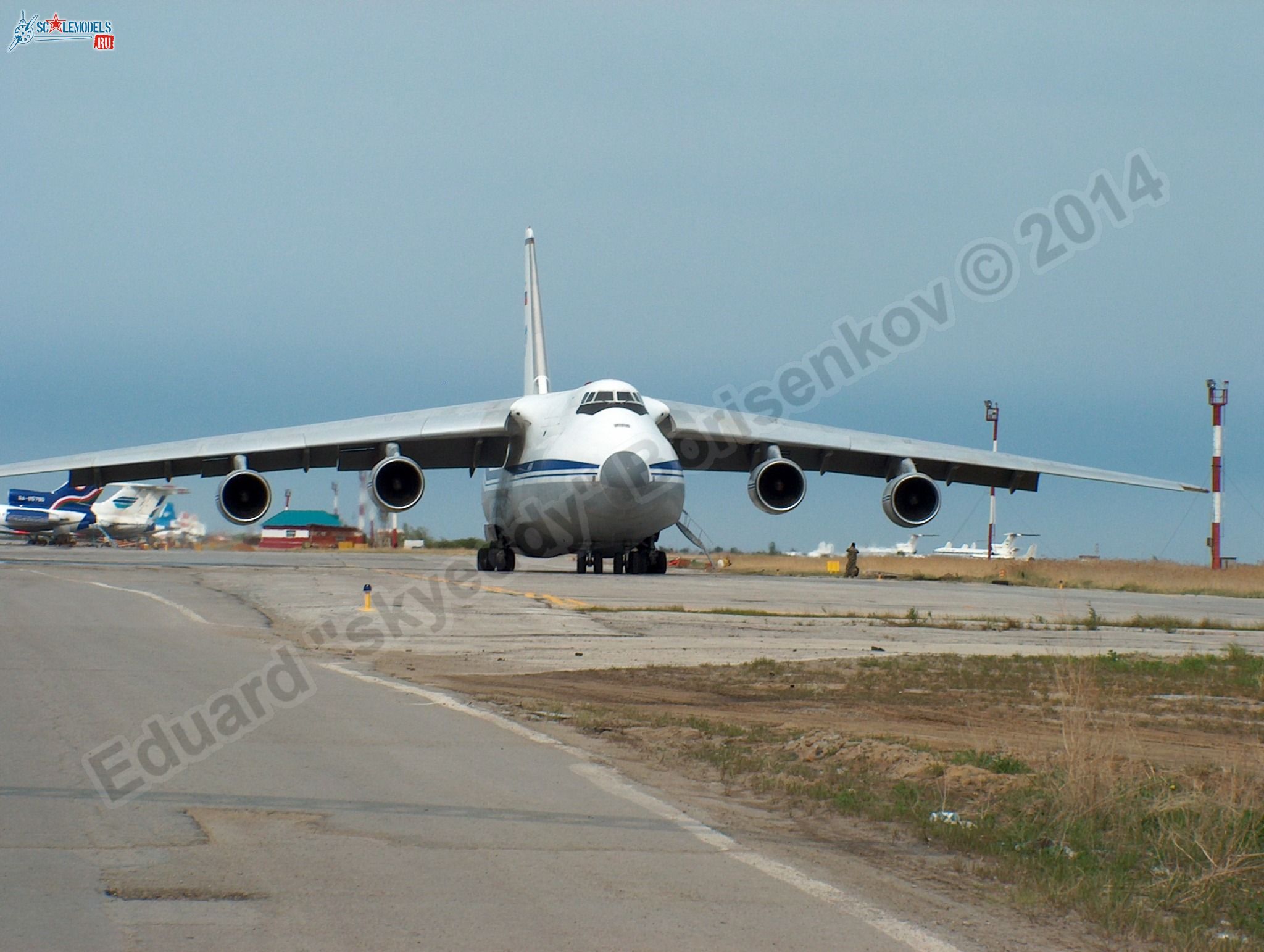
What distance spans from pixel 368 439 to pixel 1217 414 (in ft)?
105

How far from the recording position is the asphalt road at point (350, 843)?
439 cm

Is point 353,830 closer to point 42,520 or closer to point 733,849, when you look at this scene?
point 733,849

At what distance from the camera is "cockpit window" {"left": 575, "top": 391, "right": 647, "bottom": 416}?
27.1 m

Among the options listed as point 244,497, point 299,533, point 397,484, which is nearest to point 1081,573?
point 397,484

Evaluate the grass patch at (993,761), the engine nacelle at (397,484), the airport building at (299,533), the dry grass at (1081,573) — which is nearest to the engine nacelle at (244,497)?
the engine nacelle at (397,484)

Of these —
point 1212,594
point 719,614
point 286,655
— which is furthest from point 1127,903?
point 1212,594

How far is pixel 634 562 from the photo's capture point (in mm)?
30078

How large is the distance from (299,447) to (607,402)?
668cm

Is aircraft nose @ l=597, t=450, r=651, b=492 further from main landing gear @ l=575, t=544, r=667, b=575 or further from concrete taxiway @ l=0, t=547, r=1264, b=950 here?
concrete taxiway @ l=0, t=547, r=1264, b=950

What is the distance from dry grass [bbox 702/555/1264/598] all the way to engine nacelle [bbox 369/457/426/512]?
13324mm

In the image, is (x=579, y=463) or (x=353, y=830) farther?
(x=579, y=463)

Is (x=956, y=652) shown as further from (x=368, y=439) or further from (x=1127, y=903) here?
(x=368, y=439)

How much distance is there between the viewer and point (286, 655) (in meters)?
12.4

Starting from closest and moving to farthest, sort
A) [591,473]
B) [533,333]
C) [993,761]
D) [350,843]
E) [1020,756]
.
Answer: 1. [350,843]
2. [993,761]
3. [1020,756]
4. [591,473]
5. [533,333]
